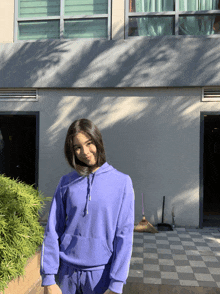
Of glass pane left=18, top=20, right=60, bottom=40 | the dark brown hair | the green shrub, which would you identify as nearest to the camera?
the dark brown hair

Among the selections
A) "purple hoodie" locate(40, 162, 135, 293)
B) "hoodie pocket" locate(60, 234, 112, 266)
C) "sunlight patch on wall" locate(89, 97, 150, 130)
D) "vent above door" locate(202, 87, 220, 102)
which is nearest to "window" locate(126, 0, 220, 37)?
"vent above door" locate(202, 87, 220, 102)

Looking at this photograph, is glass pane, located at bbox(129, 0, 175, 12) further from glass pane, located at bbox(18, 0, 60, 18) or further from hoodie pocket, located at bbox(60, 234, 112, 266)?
hoodie pocket, located at bbox(60, 234, 112, 266)

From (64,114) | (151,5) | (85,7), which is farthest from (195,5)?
(64,114)

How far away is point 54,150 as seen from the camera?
7391mm

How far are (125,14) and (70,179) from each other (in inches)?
252

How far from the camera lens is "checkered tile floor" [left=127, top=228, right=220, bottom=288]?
432 centimetres

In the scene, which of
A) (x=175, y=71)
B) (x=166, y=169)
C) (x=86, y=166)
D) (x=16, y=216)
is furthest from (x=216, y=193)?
(x=86, y=166)

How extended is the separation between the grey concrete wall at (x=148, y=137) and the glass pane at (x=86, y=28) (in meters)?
1.39

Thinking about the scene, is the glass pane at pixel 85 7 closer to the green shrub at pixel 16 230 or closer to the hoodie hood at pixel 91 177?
the green shrub at pixel 16 230

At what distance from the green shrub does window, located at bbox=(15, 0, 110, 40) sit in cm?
499

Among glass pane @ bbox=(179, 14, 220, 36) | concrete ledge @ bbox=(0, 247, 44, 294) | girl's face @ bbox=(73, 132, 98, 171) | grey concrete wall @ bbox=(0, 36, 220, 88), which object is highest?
glass pane @ bbox=(179, 14, 220, 36)

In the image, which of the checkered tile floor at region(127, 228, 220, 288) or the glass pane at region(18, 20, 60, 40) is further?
the glass pane at region(18, 20, 60, 40)

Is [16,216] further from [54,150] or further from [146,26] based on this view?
[146,26]

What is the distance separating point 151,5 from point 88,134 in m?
6.55
